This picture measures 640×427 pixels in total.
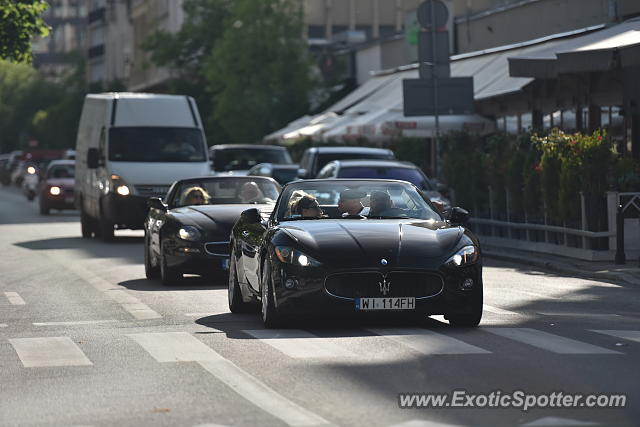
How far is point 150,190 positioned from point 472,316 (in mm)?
19120

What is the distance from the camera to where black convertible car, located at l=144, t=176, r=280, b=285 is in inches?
785

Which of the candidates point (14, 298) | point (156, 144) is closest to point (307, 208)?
point (14, 298)

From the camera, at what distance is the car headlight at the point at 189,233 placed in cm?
1998

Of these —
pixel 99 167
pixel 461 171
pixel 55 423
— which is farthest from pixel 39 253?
pixel 55 423

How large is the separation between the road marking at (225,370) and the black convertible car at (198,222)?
20.0 ft

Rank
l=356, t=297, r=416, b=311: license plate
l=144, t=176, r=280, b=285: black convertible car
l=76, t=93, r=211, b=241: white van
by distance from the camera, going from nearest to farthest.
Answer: l=356, t=297, r=416, b=311: license plate → l=144, t=176, r=280, b=285: black convertible car → l=76, t=93, r=211, b=241: white van

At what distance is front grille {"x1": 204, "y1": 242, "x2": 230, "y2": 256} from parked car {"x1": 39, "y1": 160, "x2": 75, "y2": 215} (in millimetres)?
30350

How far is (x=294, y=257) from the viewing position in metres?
13.6

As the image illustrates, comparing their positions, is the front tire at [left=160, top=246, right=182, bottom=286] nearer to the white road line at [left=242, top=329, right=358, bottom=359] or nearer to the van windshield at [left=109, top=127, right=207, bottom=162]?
the white road line at [left=242, top=329, right=358, bottom=359]

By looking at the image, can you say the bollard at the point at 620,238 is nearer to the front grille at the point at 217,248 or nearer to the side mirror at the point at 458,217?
the front grille at the point at 217,248

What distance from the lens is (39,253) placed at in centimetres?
2861

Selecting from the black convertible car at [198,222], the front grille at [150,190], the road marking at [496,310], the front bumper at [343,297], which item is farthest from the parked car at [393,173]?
the front bumper at [343,297]

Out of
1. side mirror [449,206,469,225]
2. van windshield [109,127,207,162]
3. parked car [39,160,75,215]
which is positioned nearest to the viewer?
side mirror [449,206,469,225]

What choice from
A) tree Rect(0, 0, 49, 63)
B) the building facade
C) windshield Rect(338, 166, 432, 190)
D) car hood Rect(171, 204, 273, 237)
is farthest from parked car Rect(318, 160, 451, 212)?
the building facade
